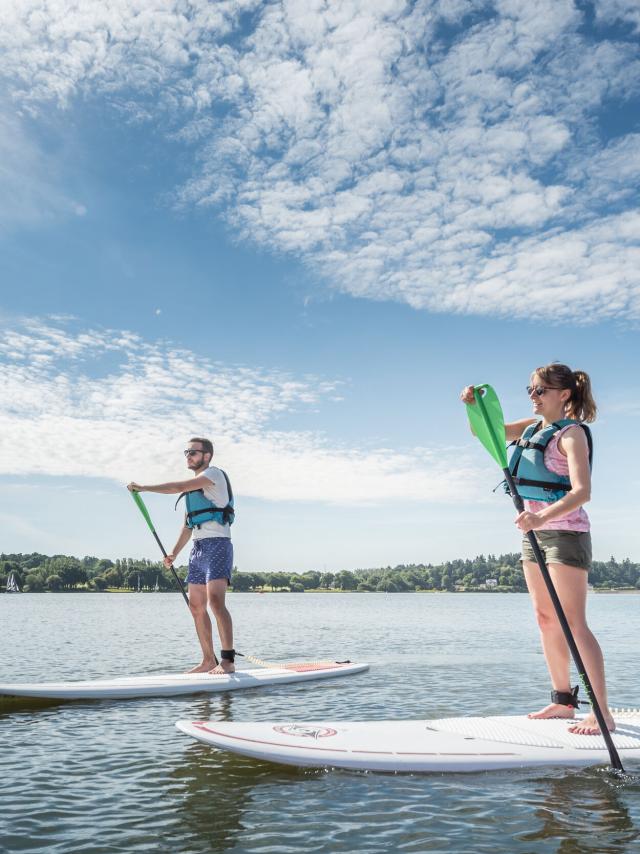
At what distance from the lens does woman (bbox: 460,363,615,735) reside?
511 centimetres

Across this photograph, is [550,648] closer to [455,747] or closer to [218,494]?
[455,747]

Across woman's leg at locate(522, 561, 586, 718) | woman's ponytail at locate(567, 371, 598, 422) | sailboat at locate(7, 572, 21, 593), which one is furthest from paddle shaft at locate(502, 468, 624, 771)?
sailboat at locate(7, 572, 21, 593)

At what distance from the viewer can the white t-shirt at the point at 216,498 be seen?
8883 millimetres

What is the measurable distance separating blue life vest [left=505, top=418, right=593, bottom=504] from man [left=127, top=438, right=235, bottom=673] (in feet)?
14.0

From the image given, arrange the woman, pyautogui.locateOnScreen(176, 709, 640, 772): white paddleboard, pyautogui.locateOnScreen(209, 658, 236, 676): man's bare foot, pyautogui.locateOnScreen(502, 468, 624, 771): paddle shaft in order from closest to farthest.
A: 1. pyautogui.locateOnScreen(502, 468, 624, 771): paddle shaft
2. pyautogui.locateOnScreen(176, 709, 640, 772): white paddleboard
3. the woman
4. pyautogui.locateOnScreen(209, 658, 236, 676): man's bare foot

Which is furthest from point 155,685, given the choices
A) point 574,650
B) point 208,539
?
point 574,650

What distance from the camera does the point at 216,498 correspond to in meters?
8.91

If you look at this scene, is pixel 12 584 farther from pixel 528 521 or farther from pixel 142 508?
pixel 528 521

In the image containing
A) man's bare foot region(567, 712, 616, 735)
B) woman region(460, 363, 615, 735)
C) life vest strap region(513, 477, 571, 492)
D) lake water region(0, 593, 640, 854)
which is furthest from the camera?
life vest strap region(513, 477, 571, 492)

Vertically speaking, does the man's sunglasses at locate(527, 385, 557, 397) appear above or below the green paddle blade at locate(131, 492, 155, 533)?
above

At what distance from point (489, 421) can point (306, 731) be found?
9.15 ft

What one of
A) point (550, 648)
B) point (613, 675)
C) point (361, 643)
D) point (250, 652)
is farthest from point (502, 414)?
point (361, 643)

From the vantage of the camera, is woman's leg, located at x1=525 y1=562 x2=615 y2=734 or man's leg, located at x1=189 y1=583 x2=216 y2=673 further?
man's leg, located at x1=189 y1=583 x2=216 y2=673

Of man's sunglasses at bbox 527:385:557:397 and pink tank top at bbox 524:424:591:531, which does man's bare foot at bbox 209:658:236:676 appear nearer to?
pink tank top at bbox 524:424:591:531
